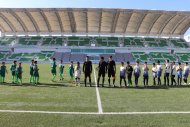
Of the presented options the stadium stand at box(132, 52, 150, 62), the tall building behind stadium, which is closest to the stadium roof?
the tall building behind stadium

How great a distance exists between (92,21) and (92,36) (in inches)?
421

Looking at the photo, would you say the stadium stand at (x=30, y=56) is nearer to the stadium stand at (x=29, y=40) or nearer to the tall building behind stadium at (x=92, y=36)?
the tall building behind stadium at (x=92, y=36)

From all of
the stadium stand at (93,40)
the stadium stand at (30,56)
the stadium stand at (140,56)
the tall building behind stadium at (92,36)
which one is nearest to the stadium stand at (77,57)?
the tall building behind stadium at (92,36)

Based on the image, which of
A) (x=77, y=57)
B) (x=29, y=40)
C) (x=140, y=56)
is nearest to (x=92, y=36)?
(x=77, y=57)

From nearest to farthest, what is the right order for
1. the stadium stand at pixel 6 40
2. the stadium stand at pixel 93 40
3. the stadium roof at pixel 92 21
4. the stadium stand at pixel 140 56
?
the stadium roof at pixel 92 21 → the stadium stand at pixel 140 56 → the stadium stand at pixel 93 40 → the stadium stand at pixel 6 40

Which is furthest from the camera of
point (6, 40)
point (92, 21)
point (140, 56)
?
point (6, 40)

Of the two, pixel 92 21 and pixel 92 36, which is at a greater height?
pixel 92 21

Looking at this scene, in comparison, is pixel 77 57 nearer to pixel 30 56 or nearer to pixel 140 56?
pixel 30 56

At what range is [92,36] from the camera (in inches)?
3100

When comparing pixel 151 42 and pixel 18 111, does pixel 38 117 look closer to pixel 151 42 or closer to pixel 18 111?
pixel 18 111

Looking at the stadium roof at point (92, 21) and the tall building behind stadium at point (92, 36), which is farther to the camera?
the tall building behind stadium at point (92, 36)

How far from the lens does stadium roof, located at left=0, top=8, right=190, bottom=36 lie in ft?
201

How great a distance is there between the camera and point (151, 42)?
260 ft

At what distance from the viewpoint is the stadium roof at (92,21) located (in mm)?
61188
